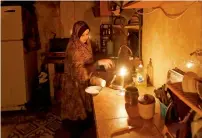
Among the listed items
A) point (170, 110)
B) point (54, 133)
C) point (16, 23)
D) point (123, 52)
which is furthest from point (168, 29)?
point (16, 23)

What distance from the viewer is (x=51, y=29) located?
4164 mm

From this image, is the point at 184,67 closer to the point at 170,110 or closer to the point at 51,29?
the point at 170,110

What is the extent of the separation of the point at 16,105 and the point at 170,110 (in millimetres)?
2999

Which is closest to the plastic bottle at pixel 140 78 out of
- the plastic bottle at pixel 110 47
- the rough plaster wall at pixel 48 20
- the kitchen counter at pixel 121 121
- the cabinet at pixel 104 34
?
the kitchen counter at pixel 121 121

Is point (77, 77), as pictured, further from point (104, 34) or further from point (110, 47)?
point (104, 34)

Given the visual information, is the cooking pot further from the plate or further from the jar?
the plate

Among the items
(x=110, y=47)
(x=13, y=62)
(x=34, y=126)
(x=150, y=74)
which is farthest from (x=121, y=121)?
(x=13, y=62)

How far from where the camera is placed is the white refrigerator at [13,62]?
3.28m

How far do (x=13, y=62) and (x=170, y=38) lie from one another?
2.58 meters

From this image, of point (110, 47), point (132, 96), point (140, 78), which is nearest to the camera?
point (132, 96)

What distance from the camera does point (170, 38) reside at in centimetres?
163

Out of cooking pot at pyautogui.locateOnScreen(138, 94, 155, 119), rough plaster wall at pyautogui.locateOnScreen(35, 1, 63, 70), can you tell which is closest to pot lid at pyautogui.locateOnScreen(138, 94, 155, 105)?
cooking pot at pyautogui.locateOnScreen(138, 94, 155, 119)

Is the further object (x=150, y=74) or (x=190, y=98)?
(x=150, y=74)

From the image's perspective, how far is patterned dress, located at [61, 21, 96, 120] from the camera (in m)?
2.34
